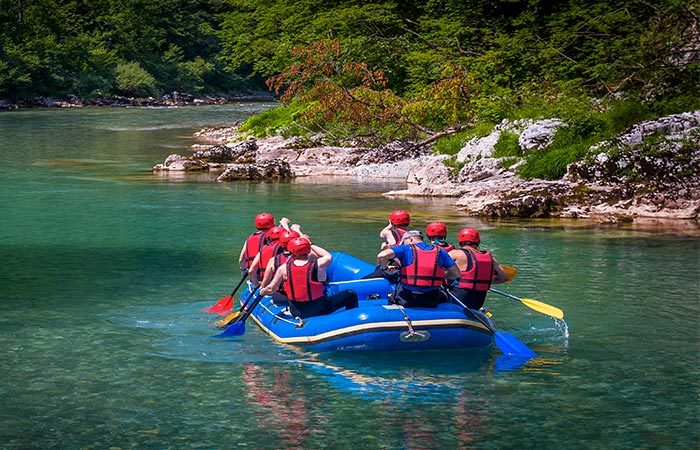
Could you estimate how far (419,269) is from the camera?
1037 cm

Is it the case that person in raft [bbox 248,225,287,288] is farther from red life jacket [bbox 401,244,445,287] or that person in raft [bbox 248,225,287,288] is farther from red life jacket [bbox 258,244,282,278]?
red life jacket [bbox 401,244,445,287]

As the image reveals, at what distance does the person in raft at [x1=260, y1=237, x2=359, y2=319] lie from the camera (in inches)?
416

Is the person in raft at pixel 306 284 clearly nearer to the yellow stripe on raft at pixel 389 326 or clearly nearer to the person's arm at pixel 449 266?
the yellow stripe on raft at pixel 389 326

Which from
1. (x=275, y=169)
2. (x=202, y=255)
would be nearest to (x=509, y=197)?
(x=202, y=255)

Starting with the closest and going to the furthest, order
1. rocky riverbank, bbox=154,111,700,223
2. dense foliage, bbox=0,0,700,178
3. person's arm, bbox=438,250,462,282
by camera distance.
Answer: person's arm, bbox=438,250,462,282 < rocky riverbank, bbox=154,111,700,223 < dense foliage, bbox=0,0,700,178

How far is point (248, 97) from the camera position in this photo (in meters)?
87.2

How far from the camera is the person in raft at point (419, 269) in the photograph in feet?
34.0

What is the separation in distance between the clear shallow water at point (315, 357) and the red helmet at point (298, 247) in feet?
3.52

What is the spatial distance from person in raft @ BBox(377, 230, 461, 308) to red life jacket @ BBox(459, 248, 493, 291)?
46 centimetres

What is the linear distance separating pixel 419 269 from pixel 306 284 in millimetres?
1209

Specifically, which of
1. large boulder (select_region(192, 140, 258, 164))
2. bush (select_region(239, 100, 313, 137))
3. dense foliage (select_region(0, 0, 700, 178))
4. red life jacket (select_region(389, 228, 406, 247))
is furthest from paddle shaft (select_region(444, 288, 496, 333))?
bush (select_region(239, 100, 313, 137))

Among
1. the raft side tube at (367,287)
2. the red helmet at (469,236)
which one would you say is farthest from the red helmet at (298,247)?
the red helmet at (469,236)

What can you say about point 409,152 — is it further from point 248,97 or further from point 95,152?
point 248,97

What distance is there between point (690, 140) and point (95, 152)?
22.1 m
